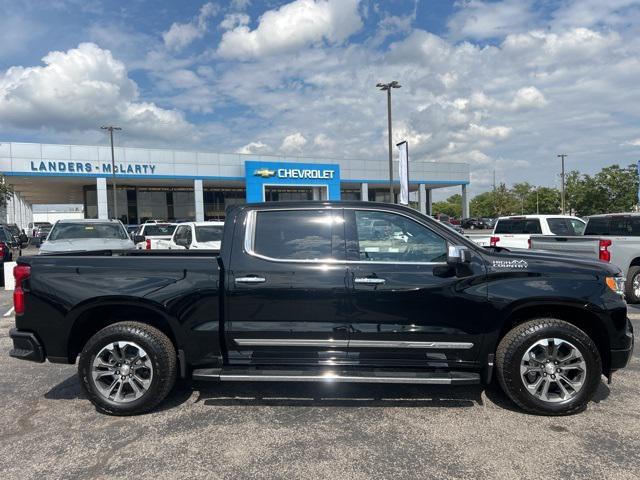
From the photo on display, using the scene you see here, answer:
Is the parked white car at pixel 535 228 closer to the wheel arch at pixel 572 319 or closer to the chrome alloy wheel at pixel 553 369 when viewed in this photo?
the wheel arch at pixel 572 319

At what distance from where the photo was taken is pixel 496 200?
84688 millimetres

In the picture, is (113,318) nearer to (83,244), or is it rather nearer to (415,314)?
(415,314)

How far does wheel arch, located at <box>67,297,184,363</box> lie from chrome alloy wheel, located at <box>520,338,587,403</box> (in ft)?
9.83

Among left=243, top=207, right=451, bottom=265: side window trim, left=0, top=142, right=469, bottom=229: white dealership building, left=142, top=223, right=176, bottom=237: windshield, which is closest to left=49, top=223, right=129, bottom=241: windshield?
left=142, top=223, right=176, bottom=237: windshield

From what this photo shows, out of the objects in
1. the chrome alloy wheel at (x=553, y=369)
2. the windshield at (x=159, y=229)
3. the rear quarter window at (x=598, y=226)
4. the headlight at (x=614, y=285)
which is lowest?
the chrome alloy wheel at (x=553, y=369)

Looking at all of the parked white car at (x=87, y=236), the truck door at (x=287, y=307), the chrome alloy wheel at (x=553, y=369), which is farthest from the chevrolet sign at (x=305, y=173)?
the chrome alloy wheel at (x=553, y=369)

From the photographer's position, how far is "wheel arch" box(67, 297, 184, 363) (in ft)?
13.6

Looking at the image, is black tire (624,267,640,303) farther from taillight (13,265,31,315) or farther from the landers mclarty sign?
the landers mclarty sign

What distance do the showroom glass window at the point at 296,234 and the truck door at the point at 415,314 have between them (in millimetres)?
361

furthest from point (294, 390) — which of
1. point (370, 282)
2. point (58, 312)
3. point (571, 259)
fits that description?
point (571, 259)

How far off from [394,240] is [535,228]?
885 centimetres

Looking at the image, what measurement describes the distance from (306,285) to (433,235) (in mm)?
1198

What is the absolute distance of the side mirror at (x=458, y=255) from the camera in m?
3.87

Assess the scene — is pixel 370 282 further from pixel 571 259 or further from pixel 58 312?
pixel 58 312
